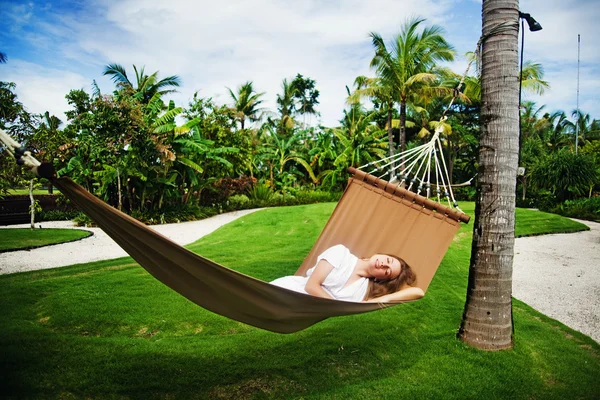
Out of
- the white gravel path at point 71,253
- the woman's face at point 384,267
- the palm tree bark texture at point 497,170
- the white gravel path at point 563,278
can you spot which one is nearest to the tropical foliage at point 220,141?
the white gravel path at point 71,253

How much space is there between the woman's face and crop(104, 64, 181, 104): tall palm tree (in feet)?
35.2

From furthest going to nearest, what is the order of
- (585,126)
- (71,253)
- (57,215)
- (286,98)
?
(585,126) < (286,98) < (57,215) < (71,253)

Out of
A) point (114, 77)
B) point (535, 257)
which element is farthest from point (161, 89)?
point (535, 257)

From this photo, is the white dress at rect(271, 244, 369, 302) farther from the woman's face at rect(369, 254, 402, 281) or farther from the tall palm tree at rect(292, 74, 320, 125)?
the tall palm tree at rect(292, 74, 320, 125)

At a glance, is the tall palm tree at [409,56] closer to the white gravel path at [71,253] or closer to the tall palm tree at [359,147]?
the tall palm tree at [359,147]

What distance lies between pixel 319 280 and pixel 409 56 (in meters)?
11.8

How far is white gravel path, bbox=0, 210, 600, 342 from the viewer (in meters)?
4.19

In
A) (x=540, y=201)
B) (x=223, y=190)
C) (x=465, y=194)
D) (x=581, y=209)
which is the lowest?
(x=581, y=209)

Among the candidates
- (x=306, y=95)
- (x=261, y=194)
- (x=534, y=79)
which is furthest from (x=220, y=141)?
(x=306, y=95)

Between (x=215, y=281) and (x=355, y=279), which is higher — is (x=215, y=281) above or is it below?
above

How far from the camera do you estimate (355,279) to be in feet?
7.70

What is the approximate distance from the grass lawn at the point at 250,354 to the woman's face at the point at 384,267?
58cm

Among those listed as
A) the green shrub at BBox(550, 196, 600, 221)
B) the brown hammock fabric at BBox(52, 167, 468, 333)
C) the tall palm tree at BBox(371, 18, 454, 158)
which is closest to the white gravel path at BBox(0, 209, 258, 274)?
the brown hammock fabric at BBox(52, 167, 468, 333)

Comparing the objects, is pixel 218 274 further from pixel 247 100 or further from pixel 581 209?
pixel 247 100
